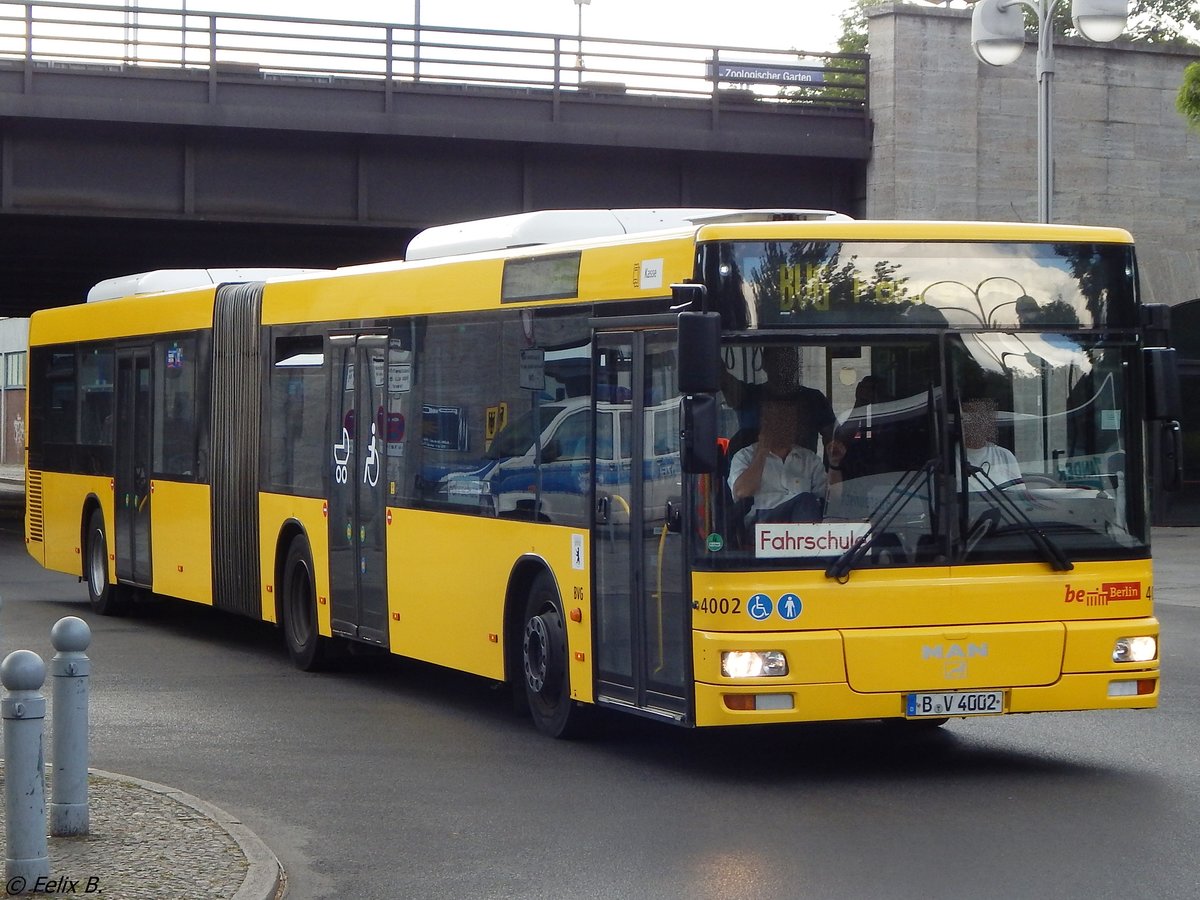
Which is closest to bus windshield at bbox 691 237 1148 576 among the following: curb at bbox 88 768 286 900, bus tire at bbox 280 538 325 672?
curb at bbox 88 768 286 900

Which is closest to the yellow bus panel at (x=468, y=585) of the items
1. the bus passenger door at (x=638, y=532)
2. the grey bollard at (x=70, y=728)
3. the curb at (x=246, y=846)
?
the bus passenger door at (x=638, y=532)

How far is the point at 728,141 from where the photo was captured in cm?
2800

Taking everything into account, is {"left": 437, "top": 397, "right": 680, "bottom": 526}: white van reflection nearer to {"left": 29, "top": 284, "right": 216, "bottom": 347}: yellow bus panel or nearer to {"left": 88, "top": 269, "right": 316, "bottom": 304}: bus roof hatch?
{"left": 29, "top": 284, "right": 216, "bottom": 347}: yellow bus panel

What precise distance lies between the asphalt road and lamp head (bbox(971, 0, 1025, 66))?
964cm

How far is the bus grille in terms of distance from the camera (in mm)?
20578

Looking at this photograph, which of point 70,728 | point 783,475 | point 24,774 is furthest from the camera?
point 783,475

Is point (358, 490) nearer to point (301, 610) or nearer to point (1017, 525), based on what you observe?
point (301, 610)

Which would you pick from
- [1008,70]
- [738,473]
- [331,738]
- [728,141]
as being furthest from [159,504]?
[1008,70]

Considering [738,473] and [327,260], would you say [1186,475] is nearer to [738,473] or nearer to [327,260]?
[327,260]

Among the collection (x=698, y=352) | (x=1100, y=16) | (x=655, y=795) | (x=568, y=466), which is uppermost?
(x=1100, y=16)

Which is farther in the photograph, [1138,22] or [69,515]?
[1138,22]

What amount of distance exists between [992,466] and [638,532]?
1669mm

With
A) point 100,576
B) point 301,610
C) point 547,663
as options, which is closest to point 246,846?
point 547,663

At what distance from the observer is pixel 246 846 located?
744 centimetres
